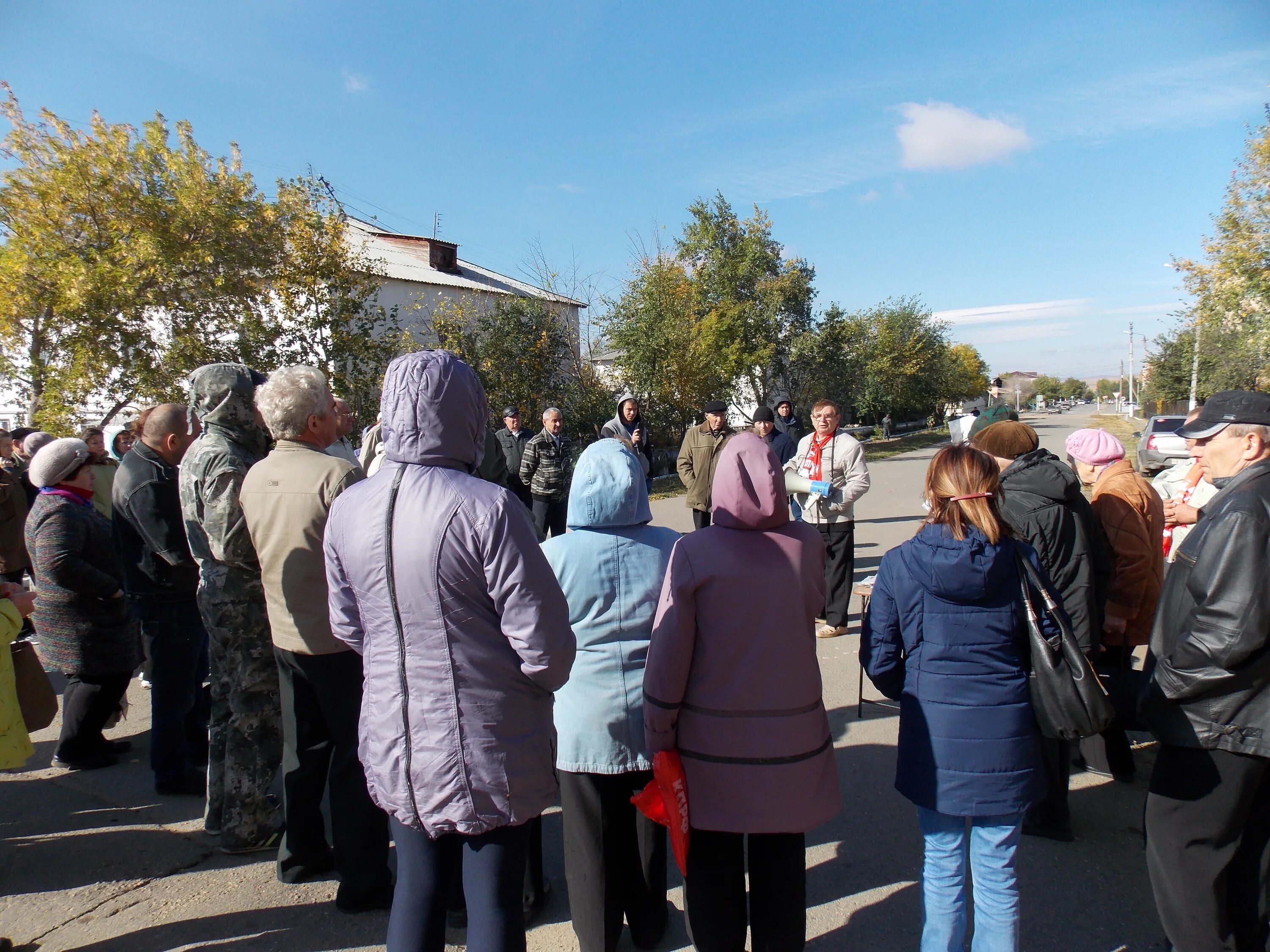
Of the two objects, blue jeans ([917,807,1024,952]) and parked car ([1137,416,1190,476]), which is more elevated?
parked car ([1137,416,1190,476])

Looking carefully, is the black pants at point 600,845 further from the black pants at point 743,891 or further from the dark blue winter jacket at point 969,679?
the dark blue winter jacket at point 969,679

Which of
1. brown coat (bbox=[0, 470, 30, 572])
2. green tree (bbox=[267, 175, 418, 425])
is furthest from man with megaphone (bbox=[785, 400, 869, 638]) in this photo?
green tree (bbox=[267, 175, 418, 425])

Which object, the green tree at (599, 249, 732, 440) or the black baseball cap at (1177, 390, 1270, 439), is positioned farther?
the green tree at (599, 249, 732, 440)

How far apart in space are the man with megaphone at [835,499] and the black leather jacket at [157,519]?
14.4ft

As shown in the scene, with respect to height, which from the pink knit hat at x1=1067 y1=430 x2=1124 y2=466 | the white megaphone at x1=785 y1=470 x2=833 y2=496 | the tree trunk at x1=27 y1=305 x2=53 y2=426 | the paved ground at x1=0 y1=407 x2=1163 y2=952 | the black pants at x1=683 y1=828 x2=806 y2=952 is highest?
the tree trunk at x1=27 y1=305 x2=53 y2=426

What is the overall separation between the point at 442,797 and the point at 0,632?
6.96 feet

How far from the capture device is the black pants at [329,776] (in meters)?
2.78

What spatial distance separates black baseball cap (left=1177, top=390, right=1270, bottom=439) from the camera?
2367 millimetres

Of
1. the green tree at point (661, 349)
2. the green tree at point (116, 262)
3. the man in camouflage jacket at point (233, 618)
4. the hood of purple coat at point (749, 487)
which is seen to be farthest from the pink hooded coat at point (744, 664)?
the green tree at point (661, 349)

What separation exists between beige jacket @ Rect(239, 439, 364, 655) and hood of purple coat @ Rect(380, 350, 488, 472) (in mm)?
898

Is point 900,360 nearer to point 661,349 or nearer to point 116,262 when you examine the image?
point 661,349

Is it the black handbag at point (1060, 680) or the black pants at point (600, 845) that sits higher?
the black handbag at point (1060, 680)

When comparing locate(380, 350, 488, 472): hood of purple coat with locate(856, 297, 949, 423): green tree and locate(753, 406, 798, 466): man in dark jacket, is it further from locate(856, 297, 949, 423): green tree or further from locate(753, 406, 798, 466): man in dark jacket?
locate(856, 297, 949, 423): green tree

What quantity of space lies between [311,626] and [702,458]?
17.5ft
